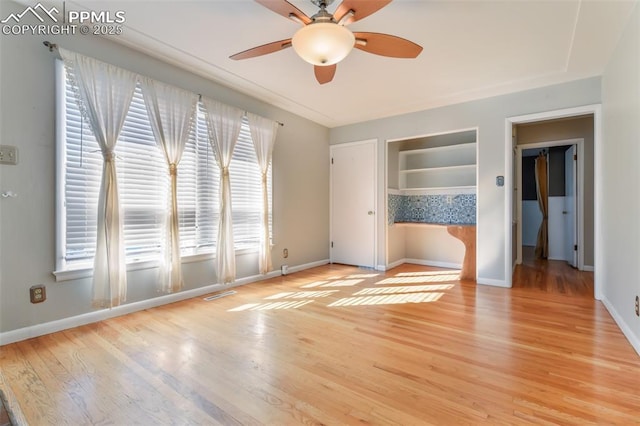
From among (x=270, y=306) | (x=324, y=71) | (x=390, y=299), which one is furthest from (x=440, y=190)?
(x=270, y=306)

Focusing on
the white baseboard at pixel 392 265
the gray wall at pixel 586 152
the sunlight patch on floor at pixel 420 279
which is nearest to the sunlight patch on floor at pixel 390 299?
the sunlight patch on floor at pixel 420 279

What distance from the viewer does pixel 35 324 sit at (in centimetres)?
221

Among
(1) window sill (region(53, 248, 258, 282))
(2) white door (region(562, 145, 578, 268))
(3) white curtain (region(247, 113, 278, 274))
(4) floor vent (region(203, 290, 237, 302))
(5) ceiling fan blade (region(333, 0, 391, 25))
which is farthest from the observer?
(2) white door (region(562, 145, 578, 268))

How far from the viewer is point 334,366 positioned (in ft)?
6.00

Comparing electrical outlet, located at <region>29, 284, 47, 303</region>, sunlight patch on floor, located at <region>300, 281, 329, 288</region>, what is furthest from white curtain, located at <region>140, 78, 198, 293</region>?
sunlight patch on floor, located at <region>300, 281, 329, 288</region>

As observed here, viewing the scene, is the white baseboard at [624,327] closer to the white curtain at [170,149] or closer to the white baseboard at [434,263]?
the white baseboard at [434,263]

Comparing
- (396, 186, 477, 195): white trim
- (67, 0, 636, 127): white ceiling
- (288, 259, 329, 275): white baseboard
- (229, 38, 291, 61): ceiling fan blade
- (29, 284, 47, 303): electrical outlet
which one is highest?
(67, 0, 636, 127): white ceiling

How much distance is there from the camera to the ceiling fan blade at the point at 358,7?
67.7 inches

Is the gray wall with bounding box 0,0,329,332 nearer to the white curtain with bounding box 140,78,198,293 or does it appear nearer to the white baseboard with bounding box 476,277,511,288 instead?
the white curtain with bounding box 140,78,198,293

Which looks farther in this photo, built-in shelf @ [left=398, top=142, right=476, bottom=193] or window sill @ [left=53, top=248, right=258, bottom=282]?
built-in shelf @ [left=398, top=142, right=476, bottom=193]

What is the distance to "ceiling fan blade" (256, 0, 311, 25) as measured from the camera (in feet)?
5.74

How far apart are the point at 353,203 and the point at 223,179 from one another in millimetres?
2309

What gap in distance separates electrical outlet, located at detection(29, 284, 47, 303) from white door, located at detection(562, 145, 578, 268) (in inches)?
261

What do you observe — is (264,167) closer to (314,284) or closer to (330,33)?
(314,284)
